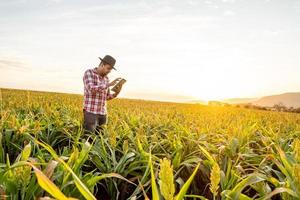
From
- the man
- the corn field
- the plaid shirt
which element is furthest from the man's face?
the corn field

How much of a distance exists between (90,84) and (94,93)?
431 millimetres

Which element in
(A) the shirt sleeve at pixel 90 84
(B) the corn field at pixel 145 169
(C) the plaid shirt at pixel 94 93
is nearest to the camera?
(B) the corn field at pixel 145 169

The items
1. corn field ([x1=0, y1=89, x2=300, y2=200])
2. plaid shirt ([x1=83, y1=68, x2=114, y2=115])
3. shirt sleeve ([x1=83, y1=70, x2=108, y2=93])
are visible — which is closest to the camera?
corn field ([x1=0, y1=89, x2=300, y2=200])

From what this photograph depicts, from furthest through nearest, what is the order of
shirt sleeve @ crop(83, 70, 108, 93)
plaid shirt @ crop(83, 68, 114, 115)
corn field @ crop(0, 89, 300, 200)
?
plaid shirt @ crop(83, 68, 114, 115)
shirt sleeve @ crop(83, 70, 108, 93)
corn field @ crop(0, 89, 300, 200)

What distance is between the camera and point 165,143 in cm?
500

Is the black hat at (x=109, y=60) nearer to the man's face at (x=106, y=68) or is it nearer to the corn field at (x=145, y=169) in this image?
the man's face at (x=106, y=68)

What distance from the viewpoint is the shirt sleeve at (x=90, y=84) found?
656cm

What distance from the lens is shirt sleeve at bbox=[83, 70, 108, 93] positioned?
6.56 m

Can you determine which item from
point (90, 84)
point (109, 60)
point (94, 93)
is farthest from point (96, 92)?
point (109, 60)

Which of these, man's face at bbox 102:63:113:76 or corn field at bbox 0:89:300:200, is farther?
man's face at bbox 102:63:113:76

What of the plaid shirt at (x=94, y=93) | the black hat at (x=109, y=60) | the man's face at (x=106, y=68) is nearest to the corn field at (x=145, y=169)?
the plaid shirt at (x=94, y=93)

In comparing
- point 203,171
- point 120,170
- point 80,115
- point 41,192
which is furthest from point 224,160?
point 80,115

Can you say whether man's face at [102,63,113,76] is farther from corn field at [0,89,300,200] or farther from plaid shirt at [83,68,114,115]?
corn field at [0,89,300,200]

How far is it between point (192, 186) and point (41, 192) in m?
1.83
